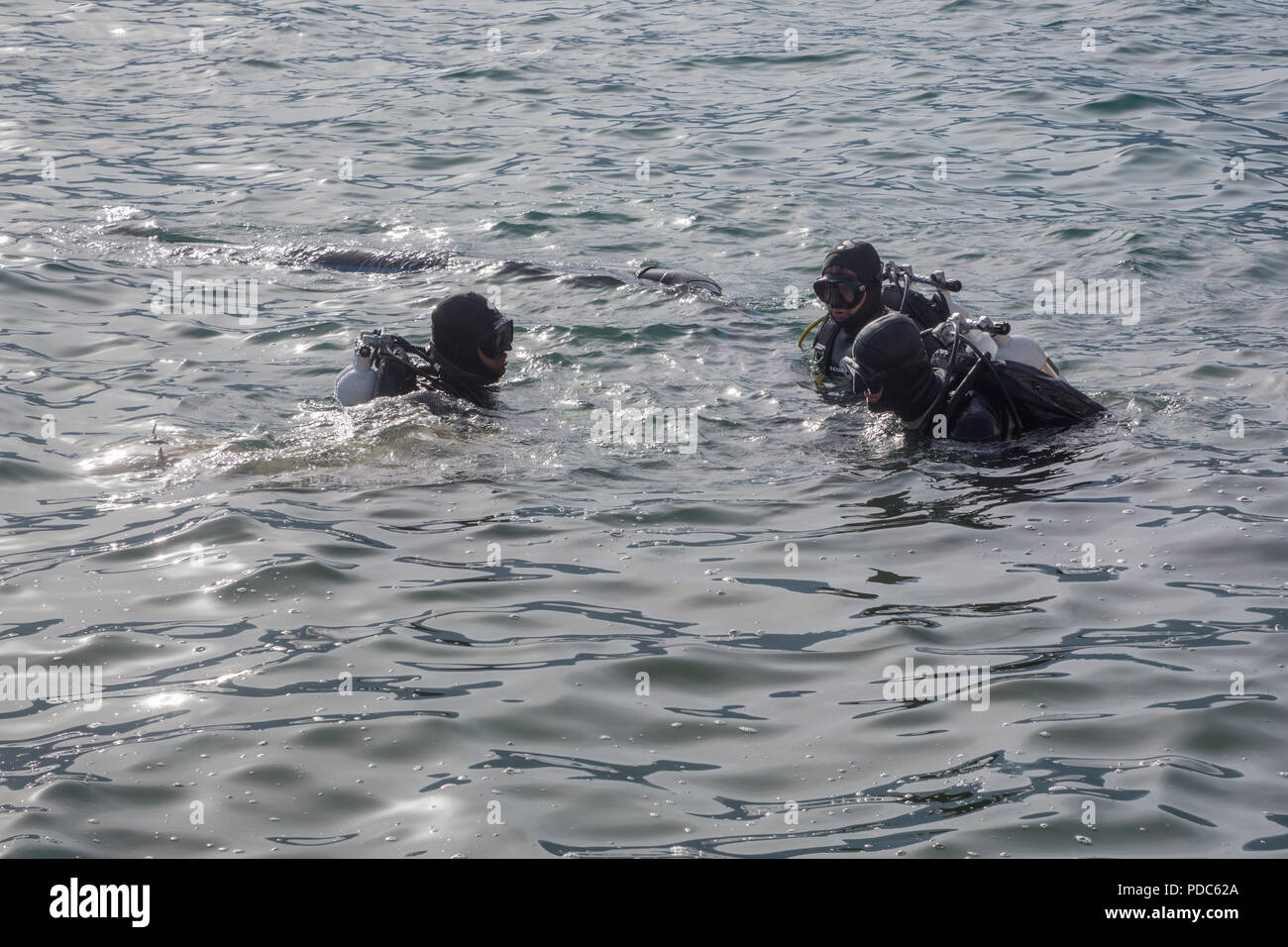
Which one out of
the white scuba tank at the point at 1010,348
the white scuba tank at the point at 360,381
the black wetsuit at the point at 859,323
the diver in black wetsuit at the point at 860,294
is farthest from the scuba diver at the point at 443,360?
the white scuba tank at the point at 1010,348

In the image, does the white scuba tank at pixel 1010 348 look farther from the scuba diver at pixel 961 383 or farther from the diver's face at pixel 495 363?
the diver's face at pixel 495 363

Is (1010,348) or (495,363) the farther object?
(495,363)

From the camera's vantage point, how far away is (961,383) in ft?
21.3

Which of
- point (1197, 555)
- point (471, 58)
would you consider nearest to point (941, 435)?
point (1197, 555)

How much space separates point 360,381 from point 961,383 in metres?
3.04

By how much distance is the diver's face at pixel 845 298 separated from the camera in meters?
7.56

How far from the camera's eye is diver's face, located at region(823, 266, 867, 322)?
7.56 m

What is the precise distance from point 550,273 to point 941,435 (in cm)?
422

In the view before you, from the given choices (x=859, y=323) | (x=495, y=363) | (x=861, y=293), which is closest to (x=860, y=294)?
(x=861, y=293)

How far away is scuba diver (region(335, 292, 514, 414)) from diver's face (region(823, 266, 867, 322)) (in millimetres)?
1938

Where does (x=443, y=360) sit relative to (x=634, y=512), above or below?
above

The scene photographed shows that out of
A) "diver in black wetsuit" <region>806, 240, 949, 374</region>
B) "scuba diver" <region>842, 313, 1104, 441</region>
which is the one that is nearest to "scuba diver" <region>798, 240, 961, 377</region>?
"diver in black wetsuit" <region>806, 240, 949, 374</region>

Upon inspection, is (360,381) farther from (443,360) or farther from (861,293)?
(861,293)

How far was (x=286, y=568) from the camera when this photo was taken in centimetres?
511
